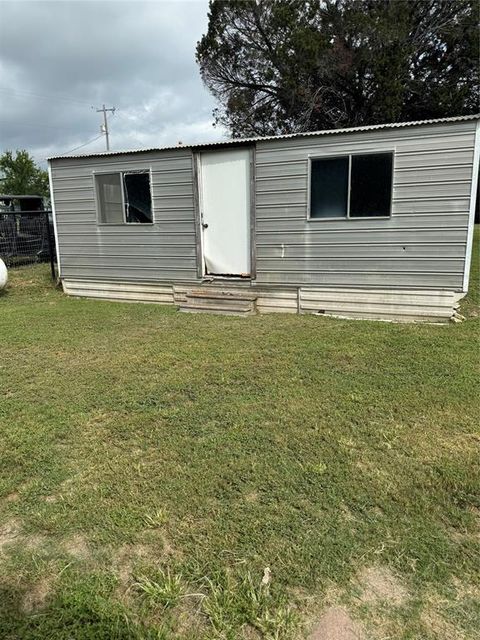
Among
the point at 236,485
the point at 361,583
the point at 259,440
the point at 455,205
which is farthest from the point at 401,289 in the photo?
the point at 361,583

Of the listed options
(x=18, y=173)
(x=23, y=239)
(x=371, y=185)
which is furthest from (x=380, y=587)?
(x=18, y=173)

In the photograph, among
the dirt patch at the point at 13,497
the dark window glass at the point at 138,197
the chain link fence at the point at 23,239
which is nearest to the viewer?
the dirt patch at the point at 13,497

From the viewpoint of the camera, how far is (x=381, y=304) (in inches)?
232

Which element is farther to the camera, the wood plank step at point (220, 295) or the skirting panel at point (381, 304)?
the wood plank step at point (220, 295)

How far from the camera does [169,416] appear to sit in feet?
10.6

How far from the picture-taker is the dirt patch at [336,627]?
5.20 ft

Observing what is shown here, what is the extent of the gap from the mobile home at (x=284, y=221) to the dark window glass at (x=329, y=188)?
0.5 inches

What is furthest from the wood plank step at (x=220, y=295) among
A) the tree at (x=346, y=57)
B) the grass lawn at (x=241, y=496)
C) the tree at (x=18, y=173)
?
the tree at (x=18, y=173)

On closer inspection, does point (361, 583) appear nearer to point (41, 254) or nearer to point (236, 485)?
point (236, 485)

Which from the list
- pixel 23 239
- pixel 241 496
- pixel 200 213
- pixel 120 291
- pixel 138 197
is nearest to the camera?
pixel 241 496

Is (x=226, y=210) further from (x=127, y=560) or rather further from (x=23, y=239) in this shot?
(x=23, y=239)

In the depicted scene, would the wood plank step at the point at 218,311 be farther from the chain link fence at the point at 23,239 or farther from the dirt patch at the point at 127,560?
the chain link fence at the point at 23,239

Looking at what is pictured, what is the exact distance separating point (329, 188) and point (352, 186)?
302 millimetres

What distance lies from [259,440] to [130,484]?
83 centimetres
